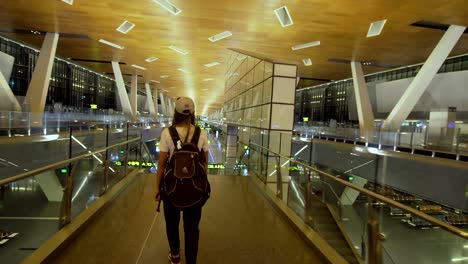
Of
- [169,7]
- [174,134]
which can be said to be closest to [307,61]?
[169,7]

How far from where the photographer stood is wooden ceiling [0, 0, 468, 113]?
12812 mm

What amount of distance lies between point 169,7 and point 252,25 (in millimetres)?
3586

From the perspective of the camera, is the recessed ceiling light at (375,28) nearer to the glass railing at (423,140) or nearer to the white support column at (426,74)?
the white support column at (426,74)

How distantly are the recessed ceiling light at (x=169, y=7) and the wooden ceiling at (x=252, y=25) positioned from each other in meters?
0.20

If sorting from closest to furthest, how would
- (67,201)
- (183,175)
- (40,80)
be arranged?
(183,175)
(67,201)
(40,80)

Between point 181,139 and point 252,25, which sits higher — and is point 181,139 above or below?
below

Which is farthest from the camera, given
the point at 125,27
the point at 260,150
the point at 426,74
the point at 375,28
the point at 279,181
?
the point at 426,74

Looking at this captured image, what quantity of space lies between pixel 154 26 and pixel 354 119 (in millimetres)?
34547

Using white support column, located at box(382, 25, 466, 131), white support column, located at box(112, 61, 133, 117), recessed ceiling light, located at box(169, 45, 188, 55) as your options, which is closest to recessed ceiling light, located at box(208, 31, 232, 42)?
recessed ceiling light, located at box(169, 45, 188, 55)

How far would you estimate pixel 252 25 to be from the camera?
49.8 ft

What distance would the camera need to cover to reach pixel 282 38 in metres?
17.2

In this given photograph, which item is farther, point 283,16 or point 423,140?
point 423,140

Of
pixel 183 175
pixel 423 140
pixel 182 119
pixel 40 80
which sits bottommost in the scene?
pixel 423 140

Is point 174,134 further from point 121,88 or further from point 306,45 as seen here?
point 121,88
